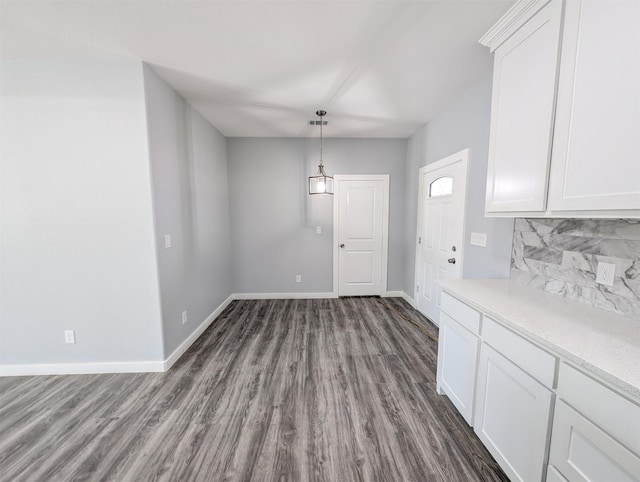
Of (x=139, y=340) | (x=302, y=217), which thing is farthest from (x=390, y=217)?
(x=139, y=340)

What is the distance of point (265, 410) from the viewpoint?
1741 mm

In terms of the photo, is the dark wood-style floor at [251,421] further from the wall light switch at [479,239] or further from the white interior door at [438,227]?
the wall light switch at [479,239]

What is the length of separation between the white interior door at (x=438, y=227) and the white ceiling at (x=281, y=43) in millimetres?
802

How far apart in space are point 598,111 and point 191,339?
3534 mm

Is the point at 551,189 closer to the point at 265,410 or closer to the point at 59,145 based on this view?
the point at 265,410

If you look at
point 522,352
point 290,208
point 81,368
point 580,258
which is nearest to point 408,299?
point 290,208

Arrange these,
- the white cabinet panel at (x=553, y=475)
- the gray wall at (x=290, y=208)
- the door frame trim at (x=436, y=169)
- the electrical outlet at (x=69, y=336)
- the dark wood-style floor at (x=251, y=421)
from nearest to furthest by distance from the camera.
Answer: the white cabinet panel at (x=553, y=475), the dark wood-style floor at (x=251, y=421), the electrical outlet at (x=69, y=336), the door frame trim at (x=436, y=169), the gray wall at (x=290, y=208)

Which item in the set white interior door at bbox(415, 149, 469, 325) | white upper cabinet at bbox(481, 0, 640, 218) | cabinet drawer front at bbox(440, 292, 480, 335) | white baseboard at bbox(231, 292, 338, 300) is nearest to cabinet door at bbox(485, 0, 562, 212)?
white upper cabinet at bbox(481, 0, 640, 218)

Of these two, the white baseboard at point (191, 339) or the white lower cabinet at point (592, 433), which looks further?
the white baseboard at point (191, 339)

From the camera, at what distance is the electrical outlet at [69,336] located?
2.09 m

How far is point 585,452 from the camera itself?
0.85 m

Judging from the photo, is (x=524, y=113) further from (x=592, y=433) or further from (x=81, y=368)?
(x=81, y=368)

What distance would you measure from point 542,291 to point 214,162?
3769mm

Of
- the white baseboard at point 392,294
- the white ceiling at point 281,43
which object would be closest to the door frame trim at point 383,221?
the white baseboard at point 392,294
